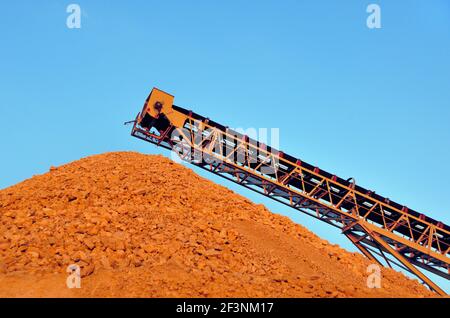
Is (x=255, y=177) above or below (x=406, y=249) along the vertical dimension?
above

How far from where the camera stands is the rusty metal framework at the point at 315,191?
15.3 meters

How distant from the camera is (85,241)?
7.93 metres

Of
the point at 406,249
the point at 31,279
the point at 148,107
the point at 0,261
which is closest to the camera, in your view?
the point at 31,279

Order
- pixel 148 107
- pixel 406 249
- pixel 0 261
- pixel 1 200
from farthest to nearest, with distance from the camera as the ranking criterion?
1. pixel 406 249
2. pixel 148 107
3. pixel 1 200
4. pixel 0 261

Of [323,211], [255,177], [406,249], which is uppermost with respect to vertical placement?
[255,177]

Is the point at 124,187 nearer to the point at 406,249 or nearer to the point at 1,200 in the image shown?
the point at 1,200

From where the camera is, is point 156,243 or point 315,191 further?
point 315,191

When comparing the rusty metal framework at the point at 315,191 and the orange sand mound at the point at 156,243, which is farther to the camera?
the rusty metal framework at the point at 315,191

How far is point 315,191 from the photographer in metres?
16.0

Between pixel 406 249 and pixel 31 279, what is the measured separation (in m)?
14.5

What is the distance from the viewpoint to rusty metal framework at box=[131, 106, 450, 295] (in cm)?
1527

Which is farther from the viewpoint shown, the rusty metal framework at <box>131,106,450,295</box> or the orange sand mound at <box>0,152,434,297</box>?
the rusty metal framework at <box>131,106,450,295</box>
